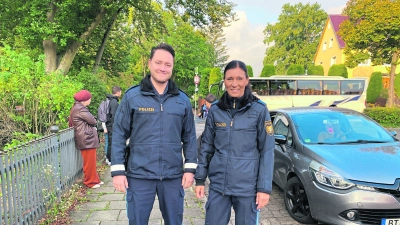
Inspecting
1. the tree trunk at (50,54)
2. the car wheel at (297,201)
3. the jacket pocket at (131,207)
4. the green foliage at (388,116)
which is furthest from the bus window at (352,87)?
the jacket pocket at (131,207)

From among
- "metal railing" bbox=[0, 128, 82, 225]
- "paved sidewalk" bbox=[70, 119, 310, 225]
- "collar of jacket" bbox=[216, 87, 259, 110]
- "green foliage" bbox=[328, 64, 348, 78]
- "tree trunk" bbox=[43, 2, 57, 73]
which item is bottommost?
"paved sidewalk" bbox=[70, 119, 310, 225]

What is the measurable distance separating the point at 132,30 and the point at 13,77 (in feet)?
38.7

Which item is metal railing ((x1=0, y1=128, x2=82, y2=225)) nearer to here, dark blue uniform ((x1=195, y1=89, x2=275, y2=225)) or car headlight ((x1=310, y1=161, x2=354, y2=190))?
dark blue uniform ((x1=195, y1=89, x2=275, y2=225))

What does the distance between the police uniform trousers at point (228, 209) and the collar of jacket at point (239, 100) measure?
75cm

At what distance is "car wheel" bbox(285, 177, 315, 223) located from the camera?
11.7 feet

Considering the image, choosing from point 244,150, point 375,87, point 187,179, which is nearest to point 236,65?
point 244,150

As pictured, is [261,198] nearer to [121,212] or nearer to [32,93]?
[121,212]

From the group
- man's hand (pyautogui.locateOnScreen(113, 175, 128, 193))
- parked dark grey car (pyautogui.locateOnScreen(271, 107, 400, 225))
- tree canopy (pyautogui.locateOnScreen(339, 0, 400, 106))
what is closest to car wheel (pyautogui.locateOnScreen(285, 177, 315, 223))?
parked dark grey car (pyautogui.locateOnScreen(271, 107, 400, 225))

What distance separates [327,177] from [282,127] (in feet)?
4.93

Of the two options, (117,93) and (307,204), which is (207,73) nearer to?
(117,93)

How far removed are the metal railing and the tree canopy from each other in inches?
716

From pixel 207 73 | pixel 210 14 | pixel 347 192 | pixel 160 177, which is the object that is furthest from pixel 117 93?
pixel 207 73

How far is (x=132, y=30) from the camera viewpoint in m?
16.1

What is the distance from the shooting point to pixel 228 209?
2412 mm
